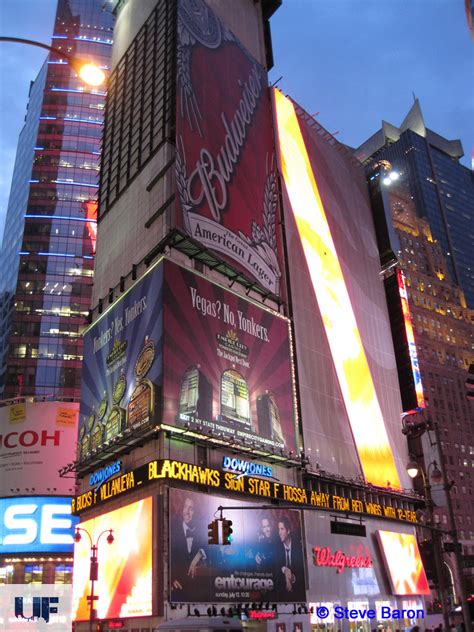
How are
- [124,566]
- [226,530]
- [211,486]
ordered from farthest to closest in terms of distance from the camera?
[211,486] < [124,566] < [226,530]

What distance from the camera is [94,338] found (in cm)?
5359

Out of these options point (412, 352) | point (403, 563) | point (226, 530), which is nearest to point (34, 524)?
point (403, 563)

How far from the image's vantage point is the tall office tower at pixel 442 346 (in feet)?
→ 405

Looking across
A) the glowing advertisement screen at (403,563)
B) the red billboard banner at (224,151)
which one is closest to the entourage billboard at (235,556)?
the glowing advertisement screen at (403,563)

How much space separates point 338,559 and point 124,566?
18645 millimetres

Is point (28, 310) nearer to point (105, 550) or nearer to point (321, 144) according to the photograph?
point (321, 144)

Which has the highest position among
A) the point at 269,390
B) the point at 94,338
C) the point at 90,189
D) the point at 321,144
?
the point at 90,189

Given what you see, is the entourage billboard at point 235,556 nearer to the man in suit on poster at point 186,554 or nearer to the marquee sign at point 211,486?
the man in suit on poster at point 186,554

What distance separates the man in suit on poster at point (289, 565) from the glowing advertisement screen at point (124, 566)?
10.3 metres

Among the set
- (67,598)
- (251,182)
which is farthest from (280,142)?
(67,598)

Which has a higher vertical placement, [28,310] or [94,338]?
[28,310]

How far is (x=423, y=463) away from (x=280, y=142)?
37212 mm

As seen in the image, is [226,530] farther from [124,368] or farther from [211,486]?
[124,368]

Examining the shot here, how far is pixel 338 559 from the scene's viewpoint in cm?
5109
